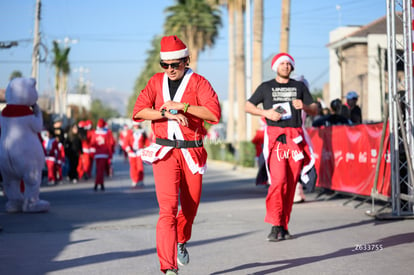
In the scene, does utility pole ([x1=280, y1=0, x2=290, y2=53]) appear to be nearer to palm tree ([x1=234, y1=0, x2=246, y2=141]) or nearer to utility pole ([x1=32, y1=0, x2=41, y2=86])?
palm tree ([x1=234, y1=0, x2=246, y2=141])

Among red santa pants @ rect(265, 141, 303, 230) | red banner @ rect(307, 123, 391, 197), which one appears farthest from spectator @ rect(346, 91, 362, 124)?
red santa pants @ rect(265, 141, 303, 230)

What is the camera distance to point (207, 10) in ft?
180

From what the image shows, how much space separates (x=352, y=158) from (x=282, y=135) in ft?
15.3

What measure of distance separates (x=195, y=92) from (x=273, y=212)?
286 cm

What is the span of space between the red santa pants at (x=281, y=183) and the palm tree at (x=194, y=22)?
46.0 metres

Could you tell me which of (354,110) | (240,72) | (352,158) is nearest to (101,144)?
(354,110)

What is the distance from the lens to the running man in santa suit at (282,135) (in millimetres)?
8898

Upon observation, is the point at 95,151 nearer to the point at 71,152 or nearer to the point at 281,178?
the point at 71,152

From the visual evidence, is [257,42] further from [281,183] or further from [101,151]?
[281,183]

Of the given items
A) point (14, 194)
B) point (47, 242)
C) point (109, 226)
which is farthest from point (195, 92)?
point (14, 194)

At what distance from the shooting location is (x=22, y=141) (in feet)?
42.8

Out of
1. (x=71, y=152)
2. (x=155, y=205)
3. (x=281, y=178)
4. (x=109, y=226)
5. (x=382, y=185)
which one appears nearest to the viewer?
(x=281, y=178)

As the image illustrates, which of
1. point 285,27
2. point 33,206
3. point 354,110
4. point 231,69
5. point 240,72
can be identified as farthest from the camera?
point 231,69

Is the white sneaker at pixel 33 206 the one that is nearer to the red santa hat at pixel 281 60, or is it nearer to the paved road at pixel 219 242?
the paved road at pixel 219 242
